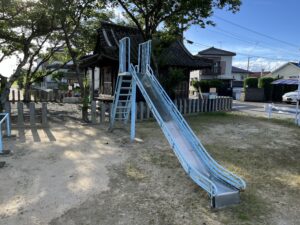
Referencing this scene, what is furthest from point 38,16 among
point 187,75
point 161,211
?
point 161,211

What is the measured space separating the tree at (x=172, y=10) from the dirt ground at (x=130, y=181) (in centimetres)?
595

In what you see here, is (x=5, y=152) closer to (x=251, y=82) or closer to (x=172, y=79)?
(x=172, y=79)

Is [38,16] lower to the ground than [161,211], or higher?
higher

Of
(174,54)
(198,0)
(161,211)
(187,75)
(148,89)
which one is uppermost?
(198,0)

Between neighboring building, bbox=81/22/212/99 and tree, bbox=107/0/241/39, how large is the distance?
7.01ft

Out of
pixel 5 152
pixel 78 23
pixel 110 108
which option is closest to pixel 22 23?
pixel 78 23

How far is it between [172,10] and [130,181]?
29.7 ft

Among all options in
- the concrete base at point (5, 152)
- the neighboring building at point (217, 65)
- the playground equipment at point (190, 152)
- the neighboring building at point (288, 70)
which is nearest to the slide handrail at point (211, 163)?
the playground equipment at point (190, 152)

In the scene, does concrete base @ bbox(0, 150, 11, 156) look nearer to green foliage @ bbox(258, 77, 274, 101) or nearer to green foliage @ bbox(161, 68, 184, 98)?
green foliage @ bbox(161, 68, 184, 98)

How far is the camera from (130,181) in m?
4.75

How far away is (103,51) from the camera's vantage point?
42.9 feet

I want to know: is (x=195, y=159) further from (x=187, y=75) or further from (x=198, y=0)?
(x=187, y=75)

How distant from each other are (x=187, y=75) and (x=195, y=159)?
12.6 meters

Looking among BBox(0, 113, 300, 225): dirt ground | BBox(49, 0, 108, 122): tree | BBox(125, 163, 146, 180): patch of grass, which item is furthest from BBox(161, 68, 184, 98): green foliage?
BBox(125, 163, 146, 180): patch of grass
